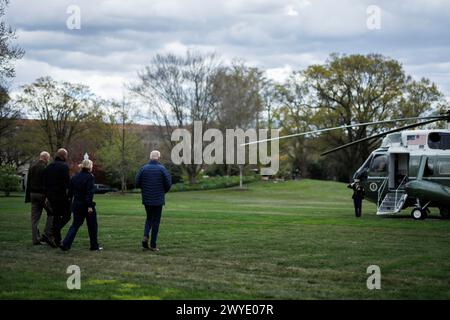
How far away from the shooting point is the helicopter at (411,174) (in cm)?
2472

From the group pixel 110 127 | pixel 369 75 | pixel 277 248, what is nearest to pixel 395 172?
pixel 277 248

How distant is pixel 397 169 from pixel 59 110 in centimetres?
5550

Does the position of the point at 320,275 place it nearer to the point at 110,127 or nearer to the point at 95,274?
the point at 95,274

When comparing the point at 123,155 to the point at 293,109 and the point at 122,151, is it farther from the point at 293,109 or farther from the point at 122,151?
the point at 293,109

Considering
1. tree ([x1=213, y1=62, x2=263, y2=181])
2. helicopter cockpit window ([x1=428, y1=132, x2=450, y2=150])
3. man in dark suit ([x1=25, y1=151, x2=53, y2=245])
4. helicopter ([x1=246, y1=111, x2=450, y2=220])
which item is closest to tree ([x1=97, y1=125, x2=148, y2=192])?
tree ([x1=213, y1=62, x2=263, y2=181])

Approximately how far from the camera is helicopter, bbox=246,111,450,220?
81.1 ft

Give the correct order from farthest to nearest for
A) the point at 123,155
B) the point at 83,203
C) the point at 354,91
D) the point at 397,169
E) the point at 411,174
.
Result: the point at 354,91
the point at 123,155
the point at 397,169
the point at 411,174
the point at 83,203

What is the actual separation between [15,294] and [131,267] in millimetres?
2742

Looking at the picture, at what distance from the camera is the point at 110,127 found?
259 feet

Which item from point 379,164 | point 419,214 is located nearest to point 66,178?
point 419,214

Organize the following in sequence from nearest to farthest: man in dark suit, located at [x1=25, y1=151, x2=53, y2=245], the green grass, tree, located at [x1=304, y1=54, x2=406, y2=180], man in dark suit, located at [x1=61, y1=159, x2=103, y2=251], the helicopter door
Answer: the green grass
man in dark suit, located at [x1=61, y1=159, x2=103, y2=251]
man in dark suit, located at [x1=25, y1=151, x2=53, y2=245]
the helicopter door
tree, located at [x1=304, y1=54, x2=406, y2=180]

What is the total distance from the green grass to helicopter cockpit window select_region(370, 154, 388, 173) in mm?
7933

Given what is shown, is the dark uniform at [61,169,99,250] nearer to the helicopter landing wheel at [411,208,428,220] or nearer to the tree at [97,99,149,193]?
the helicopter landing wheel at [411,208,428,220]

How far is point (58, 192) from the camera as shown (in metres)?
14.0
